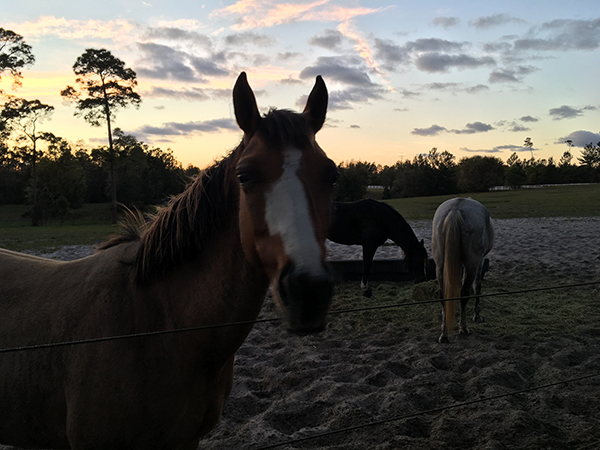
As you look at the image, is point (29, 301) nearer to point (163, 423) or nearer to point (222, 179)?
point (163, 423)

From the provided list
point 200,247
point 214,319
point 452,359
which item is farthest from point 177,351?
point 452,359

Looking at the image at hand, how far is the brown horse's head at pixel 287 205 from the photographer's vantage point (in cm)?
125

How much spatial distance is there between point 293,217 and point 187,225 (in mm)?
604

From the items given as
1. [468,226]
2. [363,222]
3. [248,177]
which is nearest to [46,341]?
[248,177]

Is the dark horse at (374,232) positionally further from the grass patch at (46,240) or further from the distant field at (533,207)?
the distant field at (533,207)

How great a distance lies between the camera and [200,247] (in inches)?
67.1

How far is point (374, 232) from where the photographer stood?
8047mm

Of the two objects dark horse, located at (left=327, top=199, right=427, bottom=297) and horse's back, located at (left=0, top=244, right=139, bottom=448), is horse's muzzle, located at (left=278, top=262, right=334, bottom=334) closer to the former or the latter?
horse's back, located at (left=0, top=244, right=139, bottom=448)

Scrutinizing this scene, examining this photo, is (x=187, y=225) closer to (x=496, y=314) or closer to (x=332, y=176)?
(x=332, y=176)

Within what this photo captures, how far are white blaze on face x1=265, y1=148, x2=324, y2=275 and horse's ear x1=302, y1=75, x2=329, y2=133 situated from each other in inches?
14.6

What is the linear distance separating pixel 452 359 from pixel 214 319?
3.46m

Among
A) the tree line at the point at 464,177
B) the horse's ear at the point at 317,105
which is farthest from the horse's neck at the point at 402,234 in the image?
the tree line at the point at 464,177

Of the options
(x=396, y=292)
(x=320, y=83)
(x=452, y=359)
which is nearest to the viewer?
(x=320, y=83)

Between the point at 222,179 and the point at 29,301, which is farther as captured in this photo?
the point at 29,301
